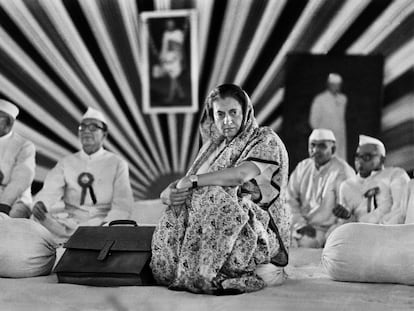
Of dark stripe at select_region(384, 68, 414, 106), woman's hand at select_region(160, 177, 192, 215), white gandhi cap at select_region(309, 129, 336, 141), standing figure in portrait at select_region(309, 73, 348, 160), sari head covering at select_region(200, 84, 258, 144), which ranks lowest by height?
woman's hand at select_region(160, 177, 192, 215)

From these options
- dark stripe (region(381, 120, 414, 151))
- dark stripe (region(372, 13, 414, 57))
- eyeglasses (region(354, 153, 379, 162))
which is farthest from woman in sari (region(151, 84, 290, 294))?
dark stripe (region(372, 13, 414, 57))

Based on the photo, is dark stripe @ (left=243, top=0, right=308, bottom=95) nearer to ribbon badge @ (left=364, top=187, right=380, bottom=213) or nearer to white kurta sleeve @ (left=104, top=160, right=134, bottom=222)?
ribbon badge @ (left=364, top=187, right=380, bottom=213)

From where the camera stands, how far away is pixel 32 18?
228 inches

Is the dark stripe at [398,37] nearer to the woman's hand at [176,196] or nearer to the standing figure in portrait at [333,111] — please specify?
the standing figure in portrait at [333,111]

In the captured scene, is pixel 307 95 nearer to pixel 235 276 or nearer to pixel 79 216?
pixel 79 216

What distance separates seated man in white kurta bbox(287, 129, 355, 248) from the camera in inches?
198

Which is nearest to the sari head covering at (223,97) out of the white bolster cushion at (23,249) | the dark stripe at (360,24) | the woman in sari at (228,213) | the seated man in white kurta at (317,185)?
the woman in sari at (228,213)

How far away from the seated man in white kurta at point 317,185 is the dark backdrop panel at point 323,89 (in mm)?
241

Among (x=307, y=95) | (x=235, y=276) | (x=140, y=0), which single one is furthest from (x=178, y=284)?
(x=140, y=0)

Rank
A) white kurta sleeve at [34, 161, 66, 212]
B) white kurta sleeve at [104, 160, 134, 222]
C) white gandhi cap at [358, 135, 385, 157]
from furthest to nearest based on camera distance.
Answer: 1. white gandhi cap at [358, 135, 385, 157]
2. white kurta sleeve at [34, 161, 66, 212]
3. white kurta sleeve at [104, 160, 134, 222]

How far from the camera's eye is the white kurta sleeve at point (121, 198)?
14.3ft

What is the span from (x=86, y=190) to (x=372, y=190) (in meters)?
2.10

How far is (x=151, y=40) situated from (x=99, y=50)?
474 mm

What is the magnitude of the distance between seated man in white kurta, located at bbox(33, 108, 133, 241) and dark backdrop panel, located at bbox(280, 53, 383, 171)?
1634 mm
